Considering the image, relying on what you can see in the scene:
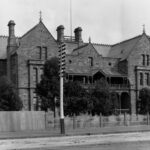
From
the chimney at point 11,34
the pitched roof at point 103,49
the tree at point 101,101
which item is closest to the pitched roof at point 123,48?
the pitched roof at point 103,49

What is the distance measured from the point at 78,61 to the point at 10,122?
26.3 meters

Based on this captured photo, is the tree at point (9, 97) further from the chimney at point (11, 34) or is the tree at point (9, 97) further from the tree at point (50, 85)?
the chimney at point (11, 34)

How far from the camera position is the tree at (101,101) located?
4550 centimetres

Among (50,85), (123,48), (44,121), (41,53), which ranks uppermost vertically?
(123,48)

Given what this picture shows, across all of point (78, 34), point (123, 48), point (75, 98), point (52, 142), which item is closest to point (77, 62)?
point (78, 34)

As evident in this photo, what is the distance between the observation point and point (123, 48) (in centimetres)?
6825

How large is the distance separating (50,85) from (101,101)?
266 inches

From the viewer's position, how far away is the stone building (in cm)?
5516

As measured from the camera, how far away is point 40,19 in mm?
56719

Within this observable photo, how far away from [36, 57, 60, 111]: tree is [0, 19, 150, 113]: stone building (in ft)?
38.5

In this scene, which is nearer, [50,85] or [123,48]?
[50,85]

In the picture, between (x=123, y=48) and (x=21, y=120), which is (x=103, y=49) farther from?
(x=21, y=120)

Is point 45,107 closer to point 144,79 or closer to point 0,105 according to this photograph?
point 0,105

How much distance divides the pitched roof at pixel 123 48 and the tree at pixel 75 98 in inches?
888
